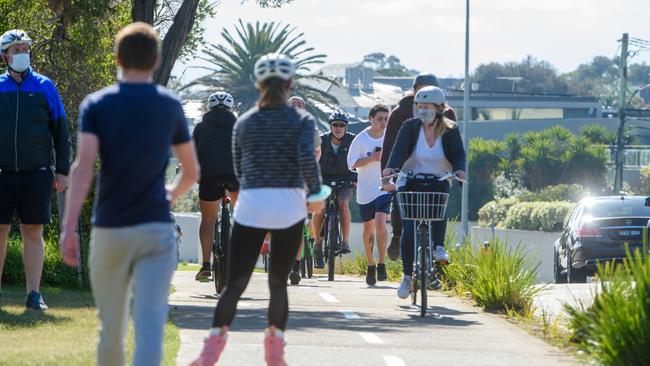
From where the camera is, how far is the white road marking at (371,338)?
10352mm

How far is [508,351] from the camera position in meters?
10.1

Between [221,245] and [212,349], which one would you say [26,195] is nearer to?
[221,245]

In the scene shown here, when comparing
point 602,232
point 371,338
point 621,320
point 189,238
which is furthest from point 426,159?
point 189,238

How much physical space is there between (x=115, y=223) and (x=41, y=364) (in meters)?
2.32

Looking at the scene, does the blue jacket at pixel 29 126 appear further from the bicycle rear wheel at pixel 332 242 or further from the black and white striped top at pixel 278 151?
the bicycle rear wheel at pixel 332 242

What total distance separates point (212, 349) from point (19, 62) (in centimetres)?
403

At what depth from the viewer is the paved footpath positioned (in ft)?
31.1

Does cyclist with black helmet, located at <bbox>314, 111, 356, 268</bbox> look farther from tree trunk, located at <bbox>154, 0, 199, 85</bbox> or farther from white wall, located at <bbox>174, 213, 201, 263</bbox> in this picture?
white wall, located at <bbox>174, 213, 201, 263</bbox>

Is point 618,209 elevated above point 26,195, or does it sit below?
below

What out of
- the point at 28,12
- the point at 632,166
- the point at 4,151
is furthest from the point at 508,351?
the point at 632,166

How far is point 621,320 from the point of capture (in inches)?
344

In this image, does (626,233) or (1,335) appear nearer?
(1,335)

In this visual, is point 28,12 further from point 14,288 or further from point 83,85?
point 14,288

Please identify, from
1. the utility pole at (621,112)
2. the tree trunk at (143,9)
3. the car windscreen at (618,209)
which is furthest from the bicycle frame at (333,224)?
the utility pole at (621,112)
